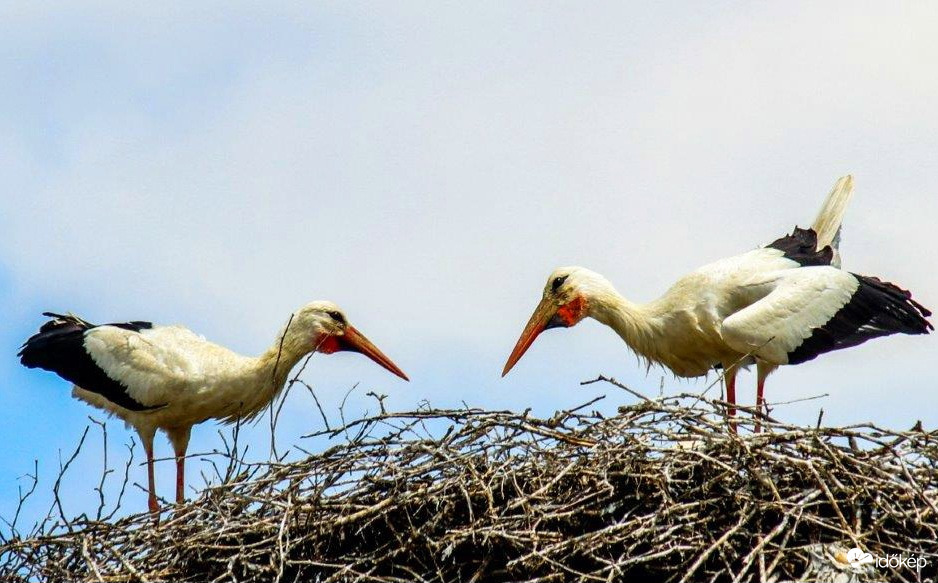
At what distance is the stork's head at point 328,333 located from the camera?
23.9 ft

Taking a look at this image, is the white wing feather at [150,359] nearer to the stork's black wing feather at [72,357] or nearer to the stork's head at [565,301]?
the stork's black wing feather at [72,357]

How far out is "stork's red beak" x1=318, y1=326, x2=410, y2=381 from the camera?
7.32 m

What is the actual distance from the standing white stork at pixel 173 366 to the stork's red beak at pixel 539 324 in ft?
1.95

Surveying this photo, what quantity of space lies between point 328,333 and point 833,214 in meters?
2.41

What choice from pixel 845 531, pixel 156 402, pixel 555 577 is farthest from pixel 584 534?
pixel 156 402

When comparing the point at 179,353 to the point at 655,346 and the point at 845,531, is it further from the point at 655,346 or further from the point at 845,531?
the point at 845,531

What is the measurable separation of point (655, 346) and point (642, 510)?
6.49 ft

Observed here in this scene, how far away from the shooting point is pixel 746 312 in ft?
21.4

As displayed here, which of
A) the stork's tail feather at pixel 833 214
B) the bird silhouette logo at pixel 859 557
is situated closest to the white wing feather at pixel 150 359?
the stork's tail feather at pixel 833 214

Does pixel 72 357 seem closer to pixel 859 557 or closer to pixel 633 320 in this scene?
pixel 633 320

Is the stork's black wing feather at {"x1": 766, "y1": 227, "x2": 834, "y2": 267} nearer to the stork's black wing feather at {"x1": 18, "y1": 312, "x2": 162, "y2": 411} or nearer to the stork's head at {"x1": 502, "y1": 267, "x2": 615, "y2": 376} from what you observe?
the stork's head at {"x1": 502, "y1": 267, "x2": 615, "y2": 376}

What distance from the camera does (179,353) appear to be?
23.2 ft

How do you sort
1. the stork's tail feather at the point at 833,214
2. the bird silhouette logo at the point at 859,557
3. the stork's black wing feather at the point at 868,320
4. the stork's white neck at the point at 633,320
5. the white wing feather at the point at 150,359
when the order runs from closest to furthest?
the bird silhouette logo at the point at 859,557 < the stork's black wing feather at the point at 868,320 < the stork's white neck at the point at 633,320 < the white wing feather at the point at 150,359 < the stork's tail feather at the point at 833,214

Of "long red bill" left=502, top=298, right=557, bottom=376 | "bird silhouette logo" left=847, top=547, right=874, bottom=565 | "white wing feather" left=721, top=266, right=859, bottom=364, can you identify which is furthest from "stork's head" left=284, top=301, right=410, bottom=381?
"bird silhouette logo" left=847, top=547, right=874, bottom=565
